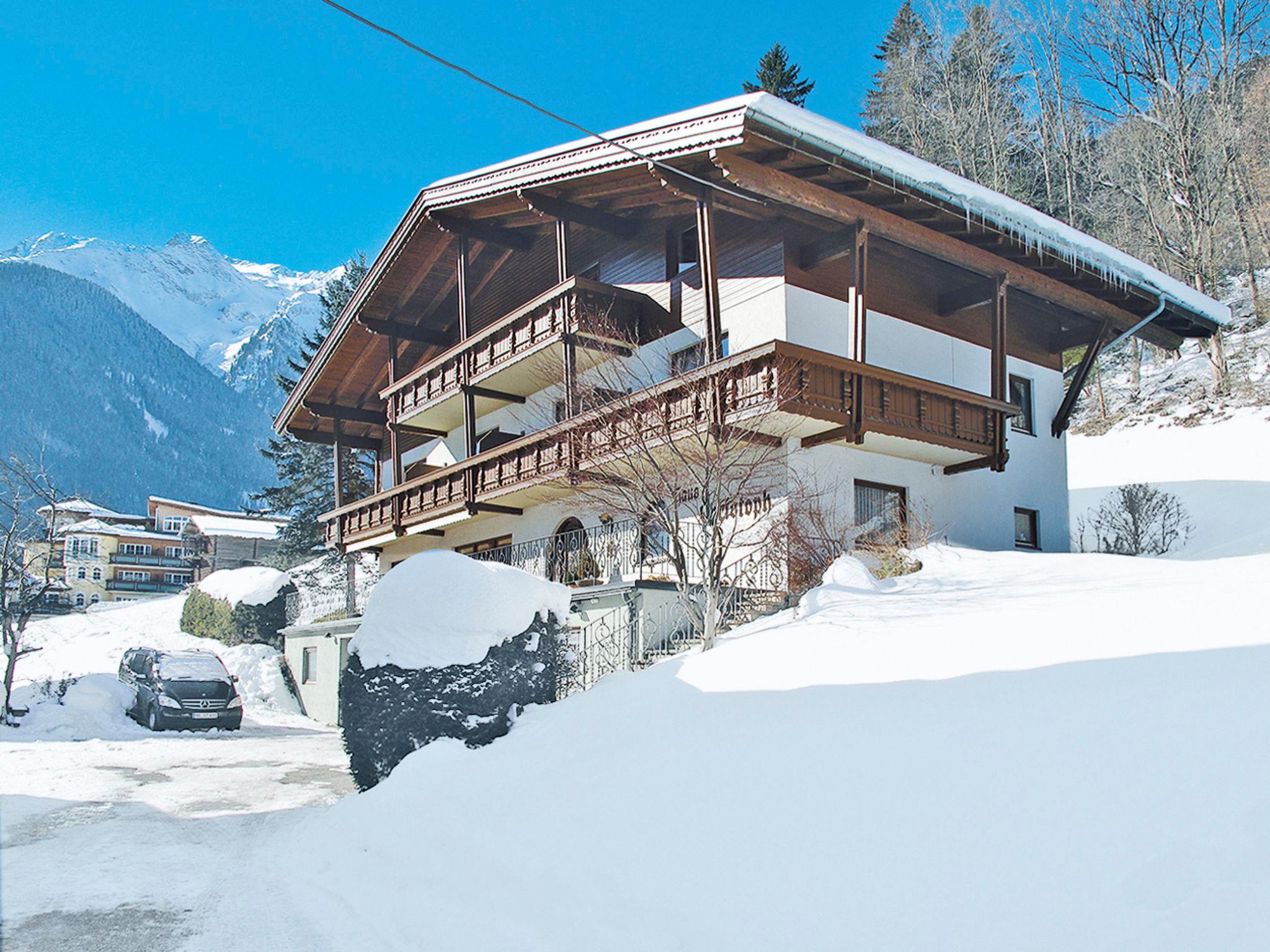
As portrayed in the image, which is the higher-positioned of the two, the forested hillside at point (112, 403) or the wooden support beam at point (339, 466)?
the forested hillside at point (112, 403)

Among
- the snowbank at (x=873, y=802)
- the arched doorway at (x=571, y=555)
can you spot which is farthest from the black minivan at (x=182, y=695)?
the snowbank at (x=873, y=802)

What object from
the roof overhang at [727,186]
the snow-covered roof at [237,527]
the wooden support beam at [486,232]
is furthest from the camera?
the snow-covered roof at [237,527]

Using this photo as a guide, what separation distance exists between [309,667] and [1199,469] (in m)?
25.4

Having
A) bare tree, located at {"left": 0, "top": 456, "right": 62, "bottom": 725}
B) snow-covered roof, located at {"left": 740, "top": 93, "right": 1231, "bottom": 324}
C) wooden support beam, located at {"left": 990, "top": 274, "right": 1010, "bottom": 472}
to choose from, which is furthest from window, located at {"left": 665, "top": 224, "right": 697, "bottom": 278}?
bare tree, located at {"left": 0, "top": 456, "right": 62, "bottom": 725}

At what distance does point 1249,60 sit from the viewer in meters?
33.2

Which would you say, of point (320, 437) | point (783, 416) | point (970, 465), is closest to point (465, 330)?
point (783, 416)

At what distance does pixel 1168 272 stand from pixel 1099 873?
36124 millimetres

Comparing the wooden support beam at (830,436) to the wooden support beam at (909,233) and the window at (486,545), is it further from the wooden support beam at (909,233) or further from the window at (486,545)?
the window at (486,545)

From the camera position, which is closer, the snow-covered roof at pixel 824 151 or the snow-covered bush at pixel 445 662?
the snow-covered bush at pixel 445 662

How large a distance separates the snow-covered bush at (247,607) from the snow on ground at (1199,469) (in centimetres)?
2446

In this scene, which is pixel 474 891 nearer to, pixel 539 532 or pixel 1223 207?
Result: pixel 539 532

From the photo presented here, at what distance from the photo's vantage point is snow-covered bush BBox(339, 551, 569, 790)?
9.11 metres

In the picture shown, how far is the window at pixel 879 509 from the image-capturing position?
51.2ft

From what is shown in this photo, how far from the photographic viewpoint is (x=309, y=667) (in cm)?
2534
